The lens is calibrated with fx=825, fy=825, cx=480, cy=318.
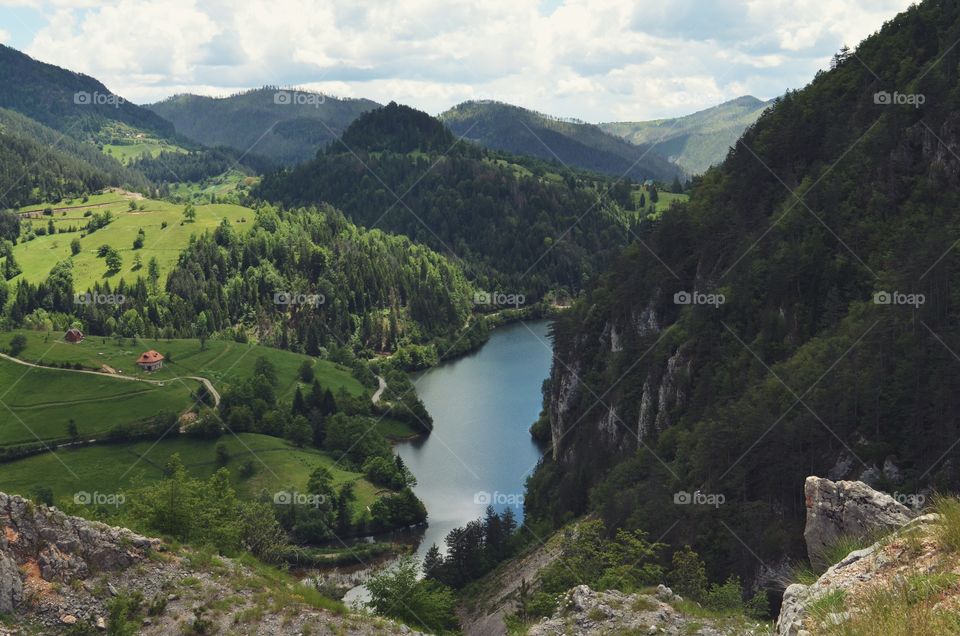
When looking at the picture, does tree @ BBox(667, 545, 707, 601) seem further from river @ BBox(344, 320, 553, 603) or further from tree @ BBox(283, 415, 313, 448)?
tree @ BBox(283, 415, 313, 448)

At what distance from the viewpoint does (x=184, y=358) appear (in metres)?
149

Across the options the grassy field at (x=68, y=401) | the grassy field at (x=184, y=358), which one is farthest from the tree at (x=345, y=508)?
the grassy field at (x=184, y=358)

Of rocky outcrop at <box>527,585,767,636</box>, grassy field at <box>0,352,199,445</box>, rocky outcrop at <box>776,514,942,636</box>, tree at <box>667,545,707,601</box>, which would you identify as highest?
rocky outcrop at <box>776,514,942,636</box>

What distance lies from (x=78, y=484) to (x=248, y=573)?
80.4m

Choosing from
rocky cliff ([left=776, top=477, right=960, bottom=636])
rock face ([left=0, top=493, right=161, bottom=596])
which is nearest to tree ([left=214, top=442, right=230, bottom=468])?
rock face ([left=0, top=493, right=161, bottom=596])

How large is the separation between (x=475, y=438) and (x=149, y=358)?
5786 cm

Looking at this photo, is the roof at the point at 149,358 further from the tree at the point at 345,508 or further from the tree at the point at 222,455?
the tree at the point at 345,508

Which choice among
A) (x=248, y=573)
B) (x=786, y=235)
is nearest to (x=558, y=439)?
(x=786, y=235)

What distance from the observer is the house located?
454 feet

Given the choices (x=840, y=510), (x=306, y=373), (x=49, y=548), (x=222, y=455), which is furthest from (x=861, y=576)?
(x=306, y=373)

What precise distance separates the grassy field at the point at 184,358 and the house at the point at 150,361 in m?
1.03

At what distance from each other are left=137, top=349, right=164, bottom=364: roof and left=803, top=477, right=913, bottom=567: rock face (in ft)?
430

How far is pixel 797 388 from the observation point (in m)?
51.4

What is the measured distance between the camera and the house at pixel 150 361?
454 feet
